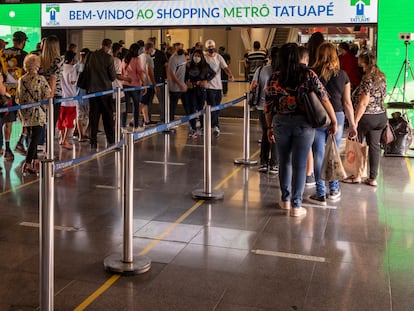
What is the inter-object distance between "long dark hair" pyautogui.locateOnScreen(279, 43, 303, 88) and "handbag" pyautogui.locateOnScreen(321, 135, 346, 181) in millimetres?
1009

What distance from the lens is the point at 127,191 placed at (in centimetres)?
484

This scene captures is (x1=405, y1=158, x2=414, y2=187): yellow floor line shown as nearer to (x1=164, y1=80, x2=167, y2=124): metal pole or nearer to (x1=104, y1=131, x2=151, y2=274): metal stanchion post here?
(x1=104, y1=131, x2=151, y2=274): metal stanchion post

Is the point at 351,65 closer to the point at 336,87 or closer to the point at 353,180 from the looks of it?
the point at 353,180

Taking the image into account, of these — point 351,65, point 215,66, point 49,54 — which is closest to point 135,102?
point 215,66

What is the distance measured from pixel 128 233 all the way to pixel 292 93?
2.29 m

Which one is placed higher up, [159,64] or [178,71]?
[159,64]

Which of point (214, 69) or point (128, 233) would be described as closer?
point (128, 233)

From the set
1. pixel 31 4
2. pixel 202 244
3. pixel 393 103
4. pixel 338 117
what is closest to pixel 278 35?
pixel 31 4

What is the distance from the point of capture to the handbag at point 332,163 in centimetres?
691

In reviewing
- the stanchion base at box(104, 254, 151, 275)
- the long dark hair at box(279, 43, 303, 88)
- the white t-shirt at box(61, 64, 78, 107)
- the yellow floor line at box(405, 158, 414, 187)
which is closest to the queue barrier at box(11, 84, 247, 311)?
the stanchion base at box(104, 254, 151, 275)

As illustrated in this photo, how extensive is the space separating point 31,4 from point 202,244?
9237 mm

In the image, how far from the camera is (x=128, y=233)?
492cm

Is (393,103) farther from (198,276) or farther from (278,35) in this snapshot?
(278,35)

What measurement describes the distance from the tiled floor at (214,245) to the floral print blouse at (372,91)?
103 cm
